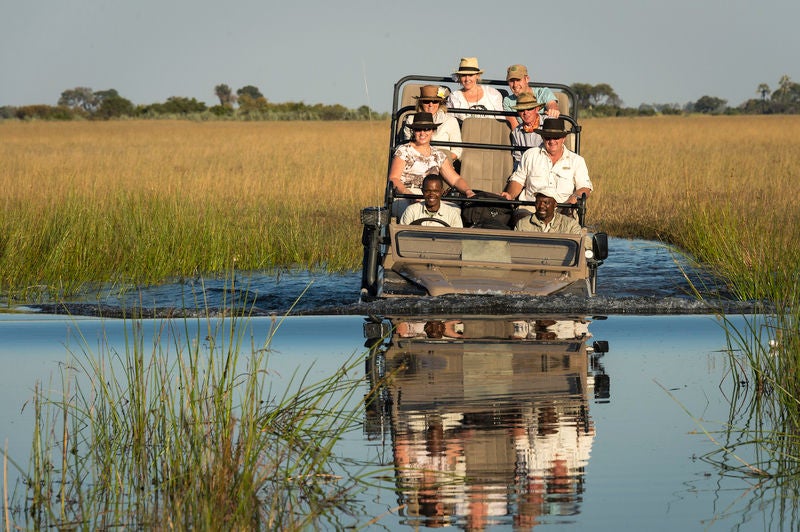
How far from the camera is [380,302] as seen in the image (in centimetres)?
994

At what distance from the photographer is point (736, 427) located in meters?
6.25

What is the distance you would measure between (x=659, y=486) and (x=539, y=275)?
4546 mm

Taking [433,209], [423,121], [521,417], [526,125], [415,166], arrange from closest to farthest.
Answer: [521,417] → [433,209] → [423,121] → [415,166] → [526,125]

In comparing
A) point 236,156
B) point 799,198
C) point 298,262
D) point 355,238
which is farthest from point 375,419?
point 236,156

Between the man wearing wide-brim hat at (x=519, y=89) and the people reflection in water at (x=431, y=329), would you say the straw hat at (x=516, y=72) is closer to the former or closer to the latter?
the man wearing wide-brim hat at (x=519, y=89)

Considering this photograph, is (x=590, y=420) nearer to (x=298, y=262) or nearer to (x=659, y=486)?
(x=659, y=486)

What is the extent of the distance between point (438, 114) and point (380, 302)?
90.9 inches

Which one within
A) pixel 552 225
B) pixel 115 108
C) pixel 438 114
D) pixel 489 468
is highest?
pixel 115 108

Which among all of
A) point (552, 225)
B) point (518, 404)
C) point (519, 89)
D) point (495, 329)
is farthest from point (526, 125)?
point (518, 404)

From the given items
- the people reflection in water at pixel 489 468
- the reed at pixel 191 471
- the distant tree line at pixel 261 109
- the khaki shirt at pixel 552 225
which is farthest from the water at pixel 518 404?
the distant tree line at pixel 261 109

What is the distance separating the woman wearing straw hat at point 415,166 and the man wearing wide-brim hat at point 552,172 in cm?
50

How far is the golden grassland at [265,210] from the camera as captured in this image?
42.1 ft

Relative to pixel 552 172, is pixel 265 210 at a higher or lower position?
lower

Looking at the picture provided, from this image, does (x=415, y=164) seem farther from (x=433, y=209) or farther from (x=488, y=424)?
(x=488, y=424)
